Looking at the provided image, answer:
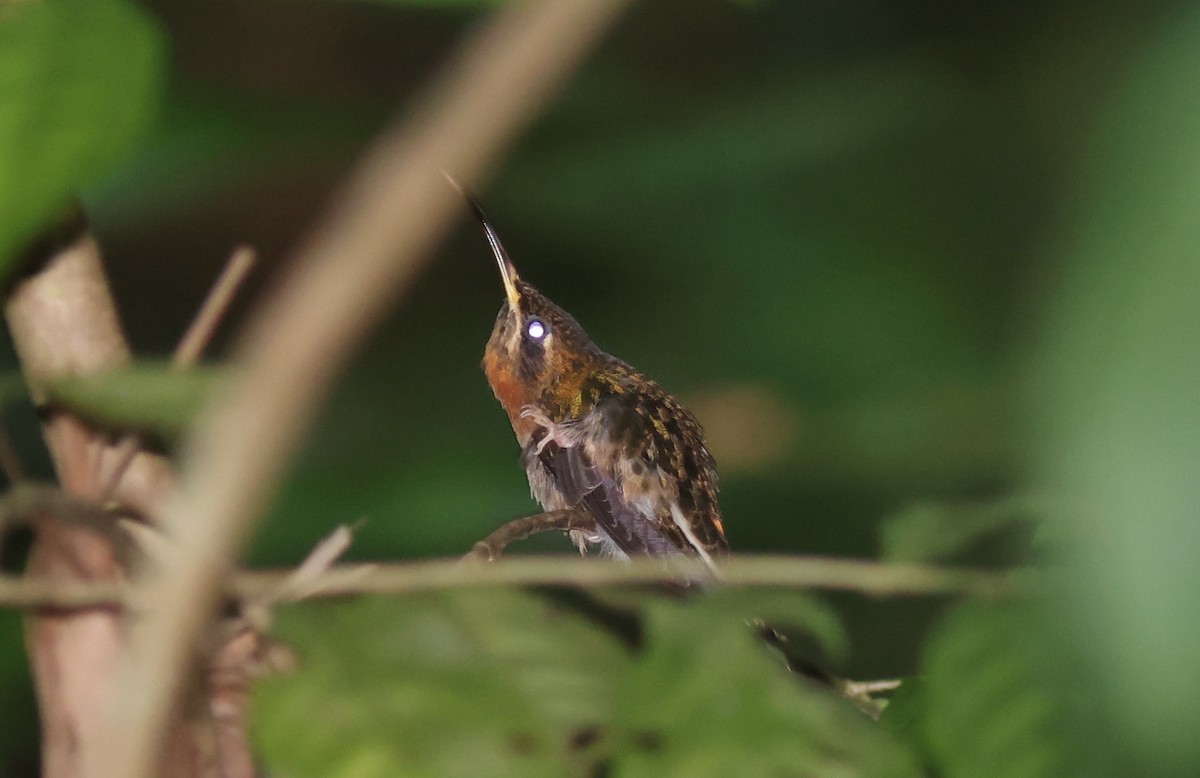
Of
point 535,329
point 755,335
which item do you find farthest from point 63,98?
point 755,335

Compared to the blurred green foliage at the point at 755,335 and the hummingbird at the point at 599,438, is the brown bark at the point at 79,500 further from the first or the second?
the hummingbird at the point at 599,438

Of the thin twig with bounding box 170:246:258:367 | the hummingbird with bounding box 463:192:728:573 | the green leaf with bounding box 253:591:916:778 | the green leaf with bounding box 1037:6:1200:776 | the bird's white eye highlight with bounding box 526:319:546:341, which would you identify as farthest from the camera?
the bird's white eye highlight with bounding box 526:319:546:341

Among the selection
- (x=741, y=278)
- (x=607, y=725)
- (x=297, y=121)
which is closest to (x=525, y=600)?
(x=607, y=725)

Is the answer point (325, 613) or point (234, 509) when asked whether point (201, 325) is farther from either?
point (234, 509)

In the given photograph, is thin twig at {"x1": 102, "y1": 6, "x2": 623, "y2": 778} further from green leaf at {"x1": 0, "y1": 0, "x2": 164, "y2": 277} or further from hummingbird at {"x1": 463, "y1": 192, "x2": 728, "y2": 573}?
hummingbird at {"x1": 463, "y1": 192, "x2": 728, "y2": 573}

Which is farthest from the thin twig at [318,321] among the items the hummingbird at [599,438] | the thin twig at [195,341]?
the hummingbird at [599,438]

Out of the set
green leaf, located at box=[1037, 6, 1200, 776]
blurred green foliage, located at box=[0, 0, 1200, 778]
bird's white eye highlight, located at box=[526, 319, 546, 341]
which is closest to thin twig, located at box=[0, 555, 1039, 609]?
blurred green foliage, located at box=[0, 0, 1200, 778]
